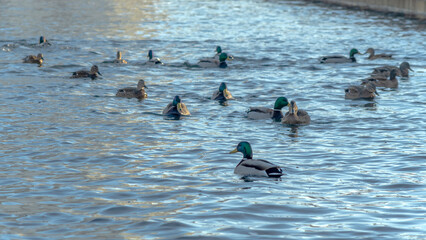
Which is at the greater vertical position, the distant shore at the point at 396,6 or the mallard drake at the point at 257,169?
the distant shore at the point at 396,6

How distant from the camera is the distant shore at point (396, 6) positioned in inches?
2104

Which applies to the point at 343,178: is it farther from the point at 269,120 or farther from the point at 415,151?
the point at 269,120

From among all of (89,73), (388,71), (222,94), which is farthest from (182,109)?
(388,71)

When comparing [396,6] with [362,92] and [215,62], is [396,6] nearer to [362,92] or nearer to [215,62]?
[215,62]

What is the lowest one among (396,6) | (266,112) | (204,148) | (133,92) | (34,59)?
(204,148)

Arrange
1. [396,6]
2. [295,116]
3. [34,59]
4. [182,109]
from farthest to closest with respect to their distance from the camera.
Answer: [396,6] → [34,59] → [182,109] → [295,116]

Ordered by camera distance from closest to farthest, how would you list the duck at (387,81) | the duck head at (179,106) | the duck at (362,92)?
the duck head at (179,106)
the duck at (362,92)
the duck at (387,81)

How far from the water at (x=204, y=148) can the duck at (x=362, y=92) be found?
0.33m

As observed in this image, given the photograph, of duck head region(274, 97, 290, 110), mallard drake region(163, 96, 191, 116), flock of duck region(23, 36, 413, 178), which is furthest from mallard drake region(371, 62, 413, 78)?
mallard drake region(163, 96, 191, 116)

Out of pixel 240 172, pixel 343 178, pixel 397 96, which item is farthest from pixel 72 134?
pixel 397 96

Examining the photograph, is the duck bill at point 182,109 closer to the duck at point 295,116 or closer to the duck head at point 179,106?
the duck head at point 179,106

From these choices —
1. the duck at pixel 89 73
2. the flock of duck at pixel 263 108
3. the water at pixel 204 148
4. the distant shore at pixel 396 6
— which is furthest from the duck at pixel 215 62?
the distant shore at pixel 396 6

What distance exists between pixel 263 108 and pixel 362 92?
4222 mm

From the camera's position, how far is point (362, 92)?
24.4m
